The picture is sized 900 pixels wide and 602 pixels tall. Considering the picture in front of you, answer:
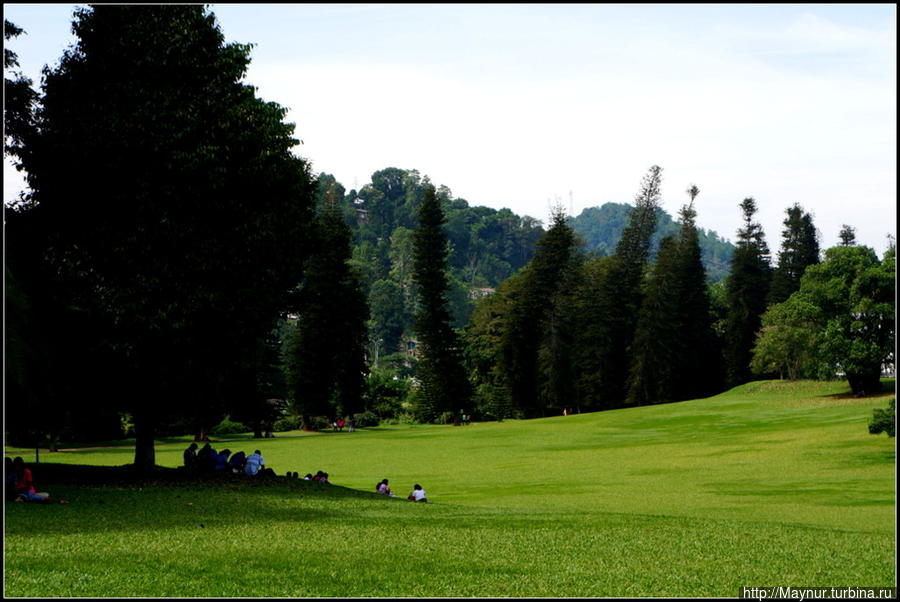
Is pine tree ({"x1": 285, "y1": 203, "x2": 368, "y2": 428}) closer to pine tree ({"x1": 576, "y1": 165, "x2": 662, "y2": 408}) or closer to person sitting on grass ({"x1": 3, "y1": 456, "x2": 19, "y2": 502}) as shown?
pine tree ({"x1": 576, "y1": 165, "x2": 662, "y2": 408})

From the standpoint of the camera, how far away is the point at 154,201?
1075 inches

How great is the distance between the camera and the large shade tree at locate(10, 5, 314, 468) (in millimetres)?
27062

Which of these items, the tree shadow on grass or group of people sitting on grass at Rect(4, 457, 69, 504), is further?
group of people sitting on grass at Rect(4, 457, 69, 504)

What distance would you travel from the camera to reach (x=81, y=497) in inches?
932

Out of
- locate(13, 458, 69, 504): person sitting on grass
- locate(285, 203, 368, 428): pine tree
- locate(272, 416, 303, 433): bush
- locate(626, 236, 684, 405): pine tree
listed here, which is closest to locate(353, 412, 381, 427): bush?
locate(272, 416, 303, 433): bush

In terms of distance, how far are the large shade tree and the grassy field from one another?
400 centimetres

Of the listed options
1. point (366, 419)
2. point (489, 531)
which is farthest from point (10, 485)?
point (366, 419)

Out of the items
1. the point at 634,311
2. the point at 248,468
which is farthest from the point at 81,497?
Answer: the point at 634,311

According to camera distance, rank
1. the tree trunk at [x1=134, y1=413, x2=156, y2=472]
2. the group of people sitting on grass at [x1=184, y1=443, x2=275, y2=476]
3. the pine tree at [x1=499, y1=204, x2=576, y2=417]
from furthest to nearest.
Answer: the pine tree at [x1=499, y1=204, x2=576, y2=417] < the group of people sitting on grass at [x1=184, y1=443, x2=275, y2=476] < the tree trunk at [x1=134, y1=413, x2=156, y2=472]

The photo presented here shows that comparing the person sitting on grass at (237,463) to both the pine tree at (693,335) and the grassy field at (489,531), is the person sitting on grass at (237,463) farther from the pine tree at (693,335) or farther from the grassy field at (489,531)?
the pine tree at (693,335)

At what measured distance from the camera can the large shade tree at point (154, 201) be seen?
88.8 ft

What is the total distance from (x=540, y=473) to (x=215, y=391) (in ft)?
61.0

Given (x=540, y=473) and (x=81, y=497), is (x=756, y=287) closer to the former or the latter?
(x=540, y=473)

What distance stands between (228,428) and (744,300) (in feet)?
186
